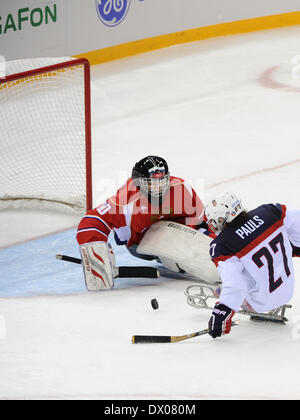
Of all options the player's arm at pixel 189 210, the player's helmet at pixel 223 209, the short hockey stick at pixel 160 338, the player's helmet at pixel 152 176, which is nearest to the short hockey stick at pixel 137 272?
the player's arm at pixel 189 210

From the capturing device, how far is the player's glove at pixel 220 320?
355cm

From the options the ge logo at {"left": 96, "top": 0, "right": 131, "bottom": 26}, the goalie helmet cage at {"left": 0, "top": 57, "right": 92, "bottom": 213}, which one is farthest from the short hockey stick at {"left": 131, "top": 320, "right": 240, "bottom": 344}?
the ge logo at {"left": 96, "top": 0, "right": 131, "bottom": 26}

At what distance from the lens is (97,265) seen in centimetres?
446

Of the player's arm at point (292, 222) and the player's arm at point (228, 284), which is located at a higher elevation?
the player's arm at point (292, 222)

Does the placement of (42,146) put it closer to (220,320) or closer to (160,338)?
(160,338)

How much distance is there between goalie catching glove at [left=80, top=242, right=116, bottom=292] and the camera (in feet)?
14.6

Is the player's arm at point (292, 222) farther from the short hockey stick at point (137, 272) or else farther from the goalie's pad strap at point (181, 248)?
the short hockey stick at point (137, 272)

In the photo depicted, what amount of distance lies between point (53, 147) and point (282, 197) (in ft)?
6.17

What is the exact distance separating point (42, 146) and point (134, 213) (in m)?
2.24

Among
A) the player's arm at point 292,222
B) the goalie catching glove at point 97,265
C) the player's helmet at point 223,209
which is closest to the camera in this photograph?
the player's helmet at point 223,209

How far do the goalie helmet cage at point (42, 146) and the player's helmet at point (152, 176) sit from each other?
1391 millimetres

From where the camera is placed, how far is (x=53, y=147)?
21.5 ft

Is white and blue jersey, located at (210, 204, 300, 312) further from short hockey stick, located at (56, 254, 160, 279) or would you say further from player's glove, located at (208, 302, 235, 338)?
short hockey stick, located at (56, 254, 160, 279)

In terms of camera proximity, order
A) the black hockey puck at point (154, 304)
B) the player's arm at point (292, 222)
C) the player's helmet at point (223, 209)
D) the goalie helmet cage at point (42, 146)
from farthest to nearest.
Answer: the goalie helmet cage at point (42, 146)
the black hockey puck at point (154, 304)
the player's arm at point (292, 222)
the player's helmet at point (223, 209)
